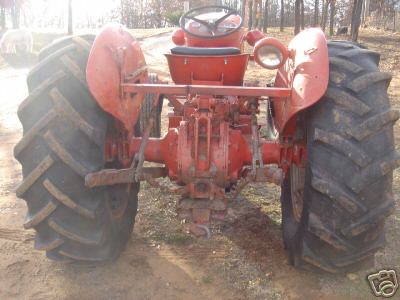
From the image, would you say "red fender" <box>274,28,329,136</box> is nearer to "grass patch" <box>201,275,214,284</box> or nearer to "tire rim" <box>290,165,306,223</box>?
"tire rim" <box>290,165,306,223</box>

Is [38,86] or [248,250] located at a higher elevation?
[38,86]

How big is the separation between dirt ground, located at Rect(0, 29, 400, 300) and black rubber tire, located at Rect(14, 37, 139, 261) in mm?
312

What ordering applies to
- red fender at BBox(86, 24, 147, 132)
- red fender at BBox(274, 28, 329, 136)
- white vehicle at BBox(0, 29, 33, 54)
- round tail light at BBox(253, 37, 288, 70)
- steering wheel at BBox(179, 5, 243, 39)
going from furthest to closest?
white vehicle at BBox(0, 29, 33, 54)
steering wheel at BBox(179, 5, 243, 39)
round tail light at BBox(253, 37, 288, 70)
red fender at BBox(86, 24, 147, 132)
red fender at BBox(274, 28, 329, 136)

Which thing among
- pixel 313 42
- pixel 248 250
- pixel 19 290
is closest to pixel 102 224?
pixel 19 290

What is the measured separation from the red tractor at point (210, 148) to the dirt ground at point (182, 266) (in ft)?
0.60

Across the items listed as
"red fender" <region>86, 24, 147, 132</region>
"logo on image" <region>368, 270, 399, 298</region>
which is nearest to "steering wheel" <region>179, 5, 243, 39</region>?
"red fender" <region>86, 24, 147, 132</region>

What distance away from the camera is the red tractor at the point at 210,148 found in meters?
2.61

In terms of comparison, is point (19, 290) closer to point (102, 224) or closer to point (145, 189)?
point (102, 224)

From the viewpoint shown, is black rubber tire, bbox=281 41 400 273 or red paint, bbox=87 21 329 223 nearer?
black rubber tire, bbox=281 41 400 273

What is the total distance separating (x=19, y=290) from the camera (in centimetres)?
306

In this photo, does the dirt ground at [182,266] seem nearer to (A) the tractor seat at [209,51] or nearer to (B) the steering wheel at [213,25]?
(A) the tractor seat at [209,51]

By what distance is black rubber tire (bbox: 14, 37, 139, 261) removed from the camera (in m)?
2.74

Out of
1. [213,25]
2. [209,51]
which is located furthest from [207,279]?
[213,25]

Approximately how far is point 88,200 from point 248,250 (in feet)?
4.26
